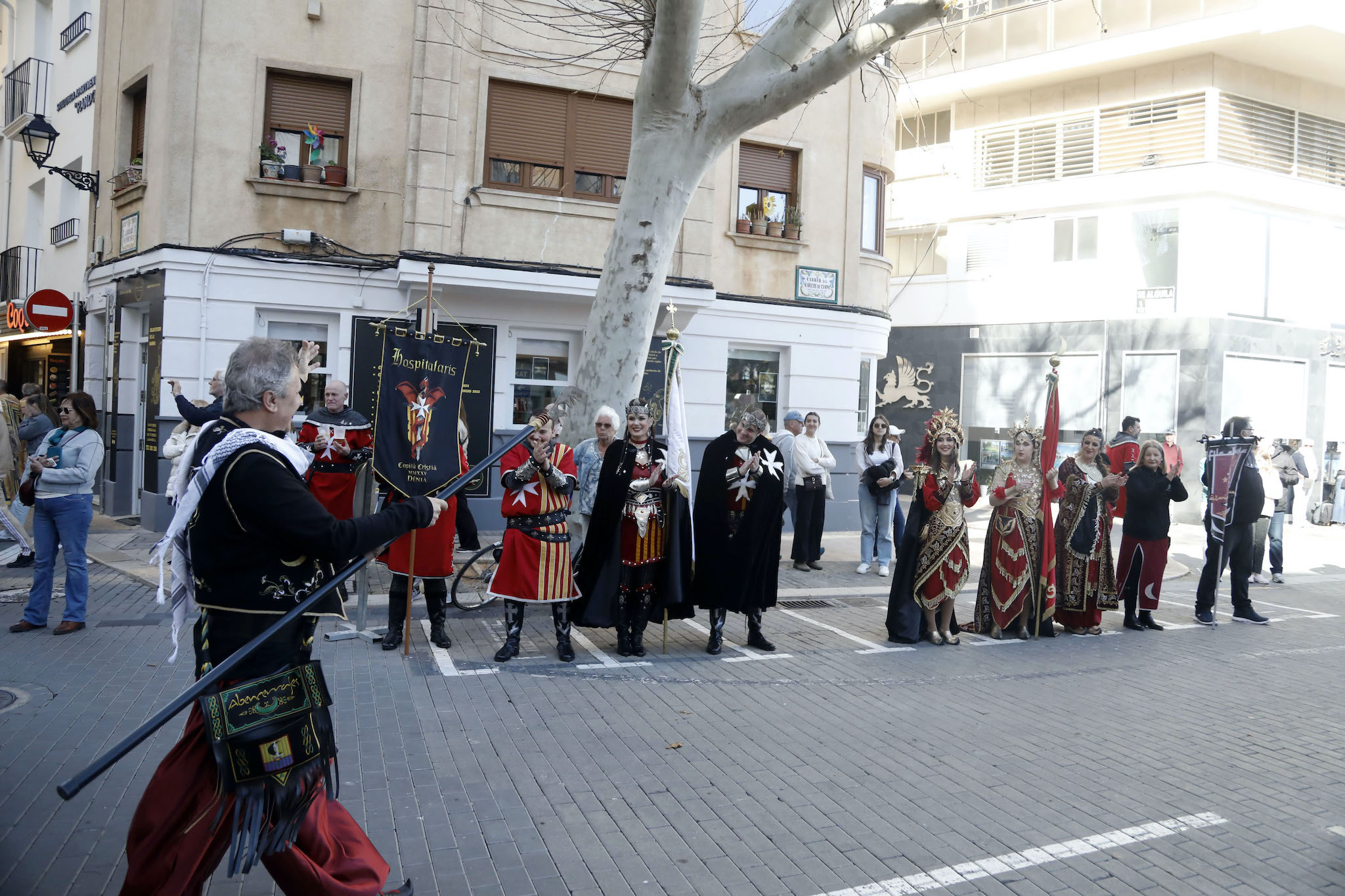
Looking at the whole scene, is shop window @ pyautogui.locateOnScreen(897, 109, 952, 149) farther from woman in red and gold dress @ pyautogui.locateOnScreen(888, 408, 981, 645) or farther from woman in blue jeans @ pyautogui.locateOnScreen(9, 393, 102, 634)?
woman in blue jeans @ pyautogui.locateOnScreen(9, 393, 102, 634)

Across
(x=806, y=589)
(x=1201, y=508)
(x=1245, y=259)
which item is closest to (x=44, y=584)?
(x=806, y=589)

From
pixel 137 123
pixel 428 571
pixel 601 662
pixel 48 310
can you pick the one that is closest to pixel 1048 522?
pixel 601 662

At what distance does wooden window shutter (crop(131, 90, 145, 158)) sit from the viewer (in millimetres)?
14539

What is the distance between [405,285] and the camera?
1366 cm

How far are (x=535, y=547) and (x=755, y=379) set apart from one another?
9.56 m

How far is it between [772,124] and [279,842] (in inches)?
581

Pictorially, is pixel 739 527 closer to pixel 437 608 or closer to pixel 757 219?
pixel 437 608

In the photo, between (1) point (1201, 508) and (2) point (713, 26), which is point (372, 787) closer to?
(2) point (713, 26)

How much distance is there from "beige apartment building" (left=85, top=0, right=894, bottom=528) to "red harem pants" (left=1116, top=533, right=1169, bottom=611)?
701cm

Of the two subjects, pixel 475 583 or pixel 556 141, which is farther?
pixel 556 141

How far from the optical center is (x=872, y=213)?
1800 cm

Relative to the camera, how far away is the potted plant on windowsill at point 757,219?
53.4 ft

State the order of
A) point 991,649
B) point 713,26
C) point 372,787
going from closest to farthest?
point 372,787
point 991,649
point 713,26

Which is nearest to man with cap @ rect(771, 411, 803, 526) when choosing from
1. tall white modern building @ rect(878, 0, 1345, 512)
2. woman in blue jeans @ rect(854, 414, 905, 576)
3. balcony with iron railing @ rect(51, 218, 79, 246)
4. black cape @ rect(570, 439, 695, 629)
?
woman in blue jeans @ rect(854, 414, 905, 576)
